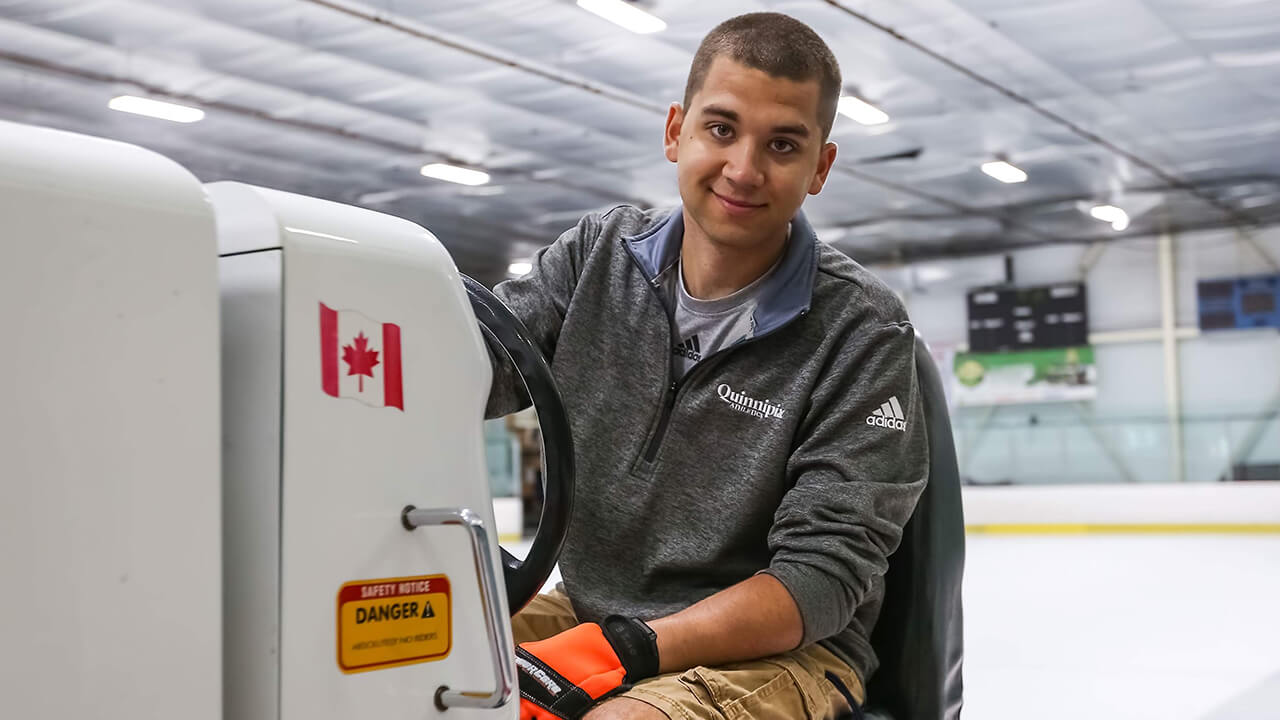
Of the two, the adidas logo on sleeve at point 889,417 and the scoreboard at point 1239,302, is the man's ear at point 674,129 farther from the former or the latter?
the scoreboard at point 1239,302

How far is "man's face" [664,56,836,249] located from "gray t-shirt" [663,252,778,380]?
7 centimetres

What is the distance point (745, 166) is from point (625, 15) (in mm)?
6155

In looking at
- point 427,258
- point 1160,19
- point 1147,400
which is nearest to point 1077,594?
point 1160,19

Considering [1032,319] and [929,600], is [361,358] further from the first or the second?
[1032,319]

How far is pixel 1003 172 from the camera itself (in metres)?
11.6

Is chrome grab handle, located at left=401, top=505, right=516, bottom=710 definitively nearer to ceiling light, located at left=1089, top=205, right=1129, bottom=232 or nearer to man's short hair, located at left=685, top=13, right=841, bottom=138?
man's short hair, located at left=685, top=13, right=841, bottom=138

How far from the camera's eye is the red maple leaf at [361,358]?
735mm

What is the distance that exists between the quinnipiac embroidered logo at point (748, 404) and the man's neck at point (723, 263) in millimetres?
122

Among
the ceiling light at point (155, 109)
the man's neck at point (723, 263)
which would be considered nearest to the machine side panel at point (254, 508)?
the man's neck at point (723, 263)

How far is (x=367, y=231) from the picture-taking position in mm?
770

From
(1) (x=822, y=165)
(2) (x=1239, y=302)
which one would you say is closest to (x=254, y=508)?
(1) (x=822, y=165)

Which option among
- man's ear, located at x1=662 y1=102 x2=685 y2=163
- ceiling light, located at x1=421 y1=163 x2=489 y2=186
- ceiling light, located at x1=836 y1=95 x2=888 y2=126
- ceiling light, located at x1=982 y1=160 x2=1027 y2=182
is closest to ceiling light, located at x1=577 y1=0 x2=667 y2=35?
ceiling light, located at x1=836 y1=95 x2=888 y2=126

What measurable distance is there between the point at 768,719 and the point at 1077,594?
6.30m

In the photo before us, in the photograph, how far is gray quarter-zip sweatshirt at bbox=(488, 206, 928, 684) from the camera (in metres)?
1.26
